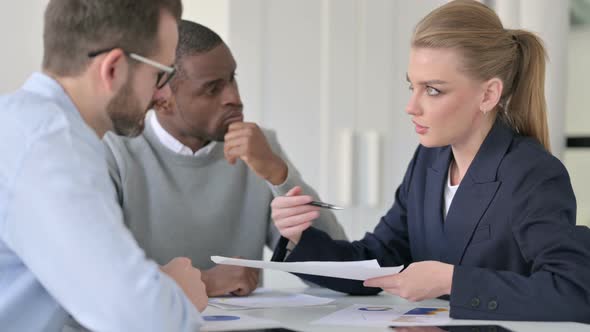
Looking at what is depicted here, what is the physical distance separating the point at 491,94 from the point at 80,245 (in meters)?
1.11

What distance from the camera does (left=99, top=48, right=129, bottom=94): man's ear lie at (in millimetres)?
1250

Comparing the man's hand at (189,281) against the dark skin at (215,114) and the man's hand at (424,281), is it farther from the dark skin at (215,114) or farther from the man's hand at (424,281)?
the dark skin at (215,114)

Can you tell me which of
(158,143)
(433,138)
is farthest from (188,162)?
(433,138)

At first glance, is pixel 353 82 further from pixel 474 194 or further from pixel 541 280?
pixel 541 280

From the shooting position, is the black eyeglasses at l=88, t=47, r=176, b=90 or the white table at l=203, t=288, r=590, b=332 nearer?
the black eyeglasses at l=88, t=47, r=176, b=90

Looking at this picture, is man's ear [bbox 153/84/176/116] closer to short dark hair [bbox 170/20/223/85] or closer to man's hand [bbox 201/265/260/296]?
short dark hair [bbox 170/20/223/85]

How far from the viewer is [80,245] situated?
105cm

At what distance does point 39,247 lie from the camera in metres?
1.07

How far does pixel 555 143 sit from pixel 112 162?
73.3 inches

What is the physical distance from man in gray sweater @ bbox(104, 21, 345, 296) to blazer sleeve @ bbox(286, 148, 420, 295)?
0.55 feet

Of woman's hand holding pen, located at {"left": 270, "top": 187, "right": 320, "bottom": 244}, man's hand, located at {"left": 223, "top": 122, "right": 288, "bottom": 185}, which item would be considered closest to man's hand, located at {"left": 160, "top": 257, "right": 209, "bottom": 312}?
woman's hand holding pen, located at {"left": 270, "top": 187, "right": 320, "bottom": 244}

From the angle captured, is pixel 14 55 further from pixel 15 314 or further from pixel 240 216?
pixel 15 314

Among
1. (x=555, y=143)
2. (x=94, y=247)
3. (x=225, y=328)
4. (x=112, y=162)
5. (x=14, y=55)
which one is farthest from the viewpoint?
(x=555, y=143)

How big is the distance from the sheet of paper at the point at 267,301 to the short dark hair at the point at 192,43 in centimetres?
63
